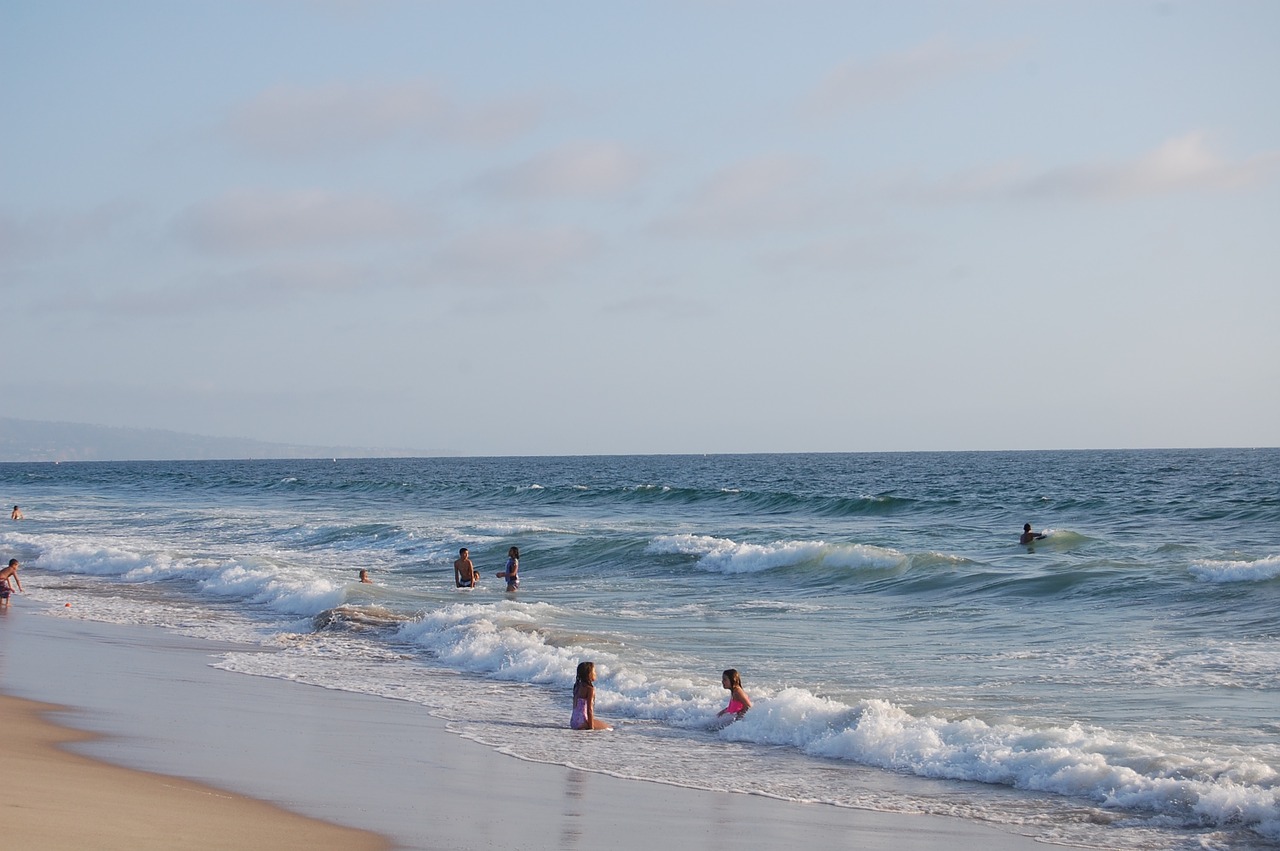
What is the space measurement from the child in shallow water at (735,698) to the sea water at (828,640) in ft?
0.40

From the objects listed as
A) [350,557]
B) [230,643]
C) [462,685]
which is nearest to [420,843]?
[462,685]

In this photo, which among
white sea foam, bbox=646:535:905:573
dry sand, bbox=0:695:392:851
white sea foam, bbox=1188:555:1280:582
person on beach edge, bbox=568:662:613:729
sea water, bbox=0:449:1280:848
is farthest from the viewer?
white sea foam, bbox=646:535:905:573

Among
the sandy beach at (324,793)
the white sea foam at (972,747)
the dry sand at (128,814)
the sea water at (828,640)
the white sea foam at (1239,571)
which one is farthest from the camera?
the white sea foam at (1239,571)

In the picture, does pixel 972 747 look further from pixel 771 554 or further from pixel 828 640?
pixel 771 554

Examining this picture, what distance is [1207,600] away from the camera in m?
18.2

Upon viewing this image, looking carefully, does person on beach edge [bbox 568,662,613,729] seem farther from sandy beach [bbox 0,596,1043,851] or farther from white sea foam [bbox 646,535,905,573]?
white sea foam [bbox 646,535,905,573]

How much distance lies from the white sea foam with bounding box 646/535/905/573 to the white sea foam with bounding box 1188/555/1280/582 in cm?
583

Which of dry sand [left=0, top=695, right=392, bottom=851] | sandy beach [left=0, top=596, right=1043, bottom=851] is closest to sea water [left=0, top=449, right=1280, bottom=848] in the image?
sandy beach [left=0, top=596, right=1043, bottom=851]

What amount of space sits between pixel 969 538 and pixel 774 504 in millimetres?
17146

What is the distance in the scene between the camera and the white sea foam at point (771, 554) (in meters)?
24.5

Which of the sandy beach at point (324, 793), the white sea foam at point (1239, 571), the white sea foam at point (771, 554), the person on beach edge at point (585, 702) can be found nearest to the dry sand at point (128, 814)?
the sandy beach at point (324, 793)

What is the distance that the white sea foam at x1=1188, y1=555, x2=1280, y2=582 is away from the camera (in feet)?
63.2

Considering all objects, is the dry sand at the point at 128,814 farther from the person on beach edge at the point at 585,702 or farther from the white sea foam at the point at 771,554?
the white sea foam at the point at 771,554

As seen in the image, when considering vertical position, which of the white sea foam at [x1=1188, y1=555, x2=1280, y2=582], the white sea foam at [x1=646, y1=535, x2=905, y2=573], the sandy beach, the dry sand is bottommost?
the sandy beach
